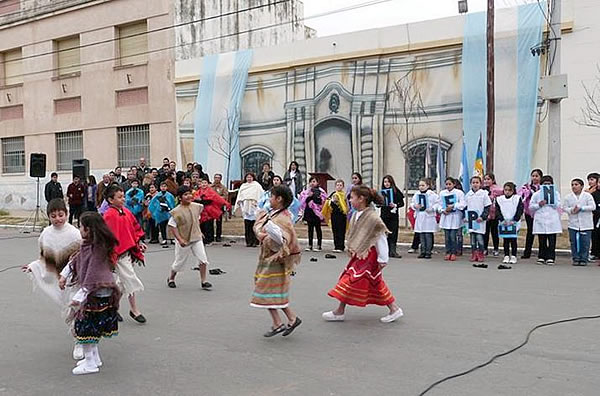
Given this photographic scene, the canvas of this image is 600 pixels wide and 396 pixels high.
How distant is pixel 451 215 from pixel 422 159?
7.16m

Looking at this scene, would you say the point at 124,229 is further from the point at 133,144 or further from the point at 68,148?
the point at 68,148

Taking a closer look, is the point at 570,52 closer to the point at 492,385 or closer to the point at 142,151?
the point at 492,385

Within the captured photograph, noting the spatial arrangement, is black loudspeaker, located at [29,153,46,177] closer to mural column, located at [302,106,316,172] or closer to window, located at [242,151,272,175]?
window, located at [242,151,272,175]

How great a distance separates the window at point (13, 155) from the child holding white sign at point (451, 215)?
23703 millimetres

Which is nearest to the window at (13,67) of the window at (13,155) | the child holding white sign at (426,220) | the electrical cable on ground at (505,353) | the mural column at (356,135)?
the window at (13,155)

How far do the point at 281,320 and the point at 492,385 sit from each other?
103 inches

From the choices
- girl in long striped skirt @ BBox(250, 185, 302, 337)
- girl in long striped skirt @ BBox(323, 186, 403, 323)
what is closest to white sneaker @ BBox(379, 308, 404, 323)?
girl in long striped skirt @ BBox(323, 186, 403, 323)

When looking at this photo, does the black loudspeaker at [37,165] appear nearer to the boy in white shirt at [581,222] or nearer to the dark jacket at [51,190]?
the dark jacket at [51,190]

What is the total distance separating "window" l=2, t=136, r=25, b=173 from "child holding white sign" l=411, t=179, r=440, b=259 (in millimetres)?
23175

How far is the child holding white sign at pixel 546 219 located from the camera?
11812 millimetres

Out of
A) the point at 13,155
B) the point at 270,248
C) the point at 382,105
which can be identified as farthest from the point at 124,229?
the point at 13,155

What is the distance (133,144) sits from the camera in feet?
87.1

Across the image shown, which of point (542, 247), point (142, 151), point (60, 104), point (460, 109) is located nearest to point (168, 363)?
point (542, 247)

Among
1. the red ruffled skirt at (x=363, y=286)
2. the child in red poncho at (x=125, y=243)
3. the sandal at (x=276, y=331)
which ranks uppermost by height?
the child in red poncho at (x=125, y=243)
